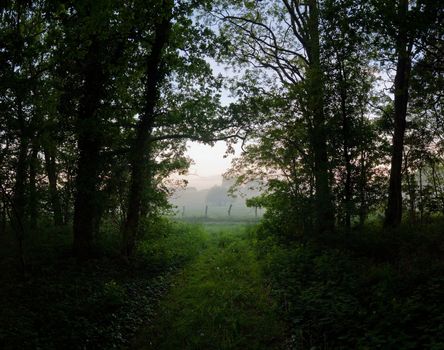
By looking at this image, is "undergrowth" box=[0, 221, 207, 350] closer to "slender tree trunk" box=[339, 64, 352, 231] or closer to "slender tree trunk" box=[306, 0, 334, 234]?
"slender tree trunk" box=[306, 0, 334, 234]

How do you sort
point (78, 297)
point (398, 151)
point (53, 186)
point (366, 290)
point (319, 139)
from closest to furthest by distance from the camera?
point (366, 290) < point (78, 297) < point (398, 151) < point (319, 139) < point (53, 186)

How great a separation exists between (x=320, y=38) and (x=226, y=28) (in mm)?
8327

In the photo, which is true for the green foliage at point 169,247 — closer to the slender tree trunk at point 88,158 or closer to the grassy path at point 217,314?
the grassy path at point 217,314

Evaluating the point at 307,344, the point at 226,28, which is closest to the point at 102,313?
the point at 307,344

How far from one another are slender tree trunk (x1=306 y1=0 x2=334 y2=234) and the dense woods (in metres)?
0.06

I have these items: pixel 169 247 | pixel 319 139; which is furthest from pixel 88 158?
pixel 319 139

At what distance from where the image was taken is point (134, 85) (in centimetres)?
→ 1498

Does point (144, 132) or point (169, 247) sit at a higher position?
point (144, 132)

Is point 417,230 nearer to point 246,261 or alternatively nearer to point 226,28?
point 246,261

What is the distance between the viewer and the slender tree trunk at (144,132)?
12.6 metres

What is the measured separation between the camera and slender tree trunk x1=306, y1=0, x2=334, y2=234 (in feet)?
42.1

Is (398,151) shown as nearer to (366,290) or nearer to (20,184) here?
(366,290)

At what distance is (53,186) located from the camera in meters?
15.4

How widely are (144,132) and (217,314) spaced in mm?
7552
